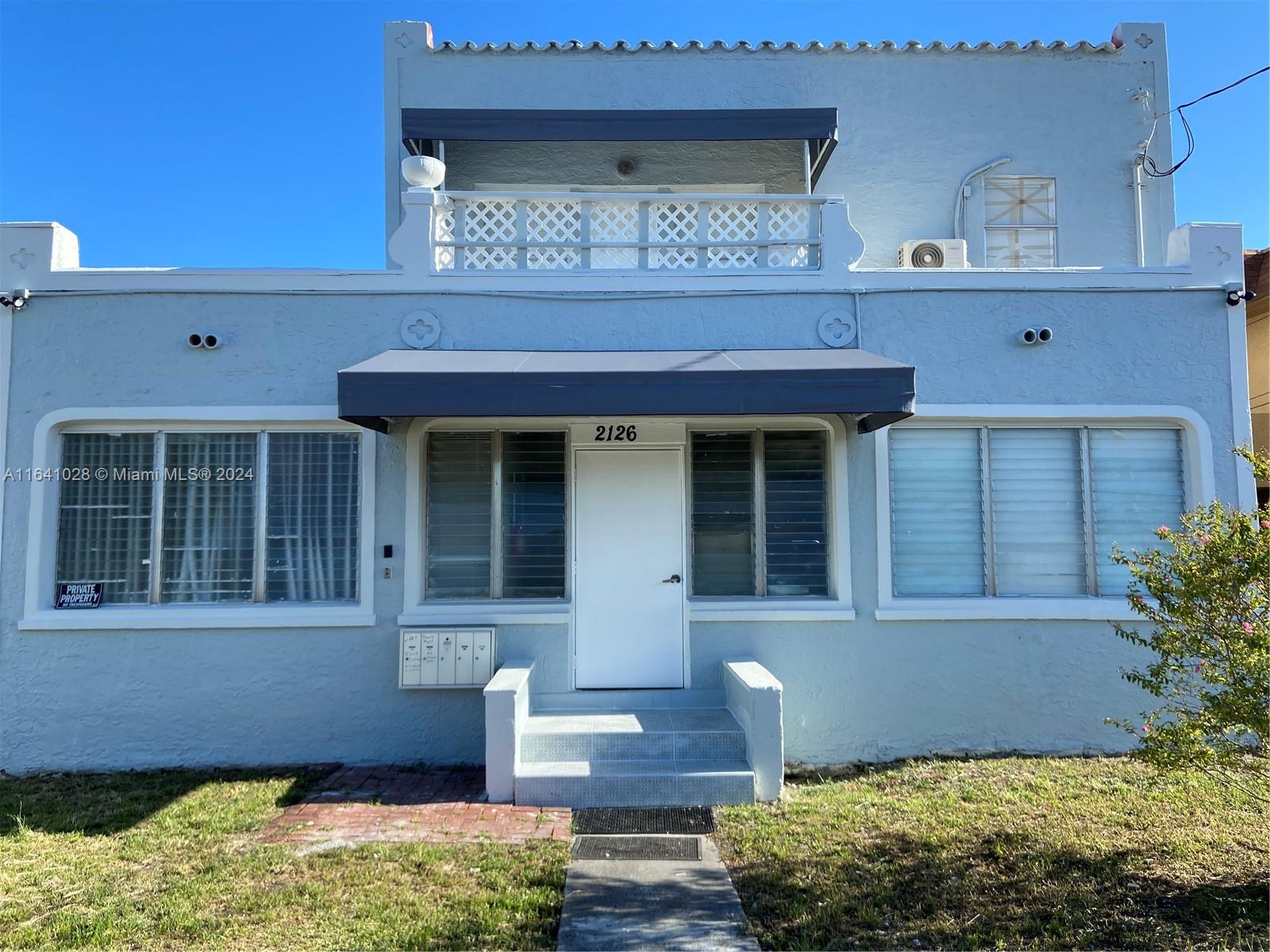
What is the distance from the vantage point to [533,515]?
26.6 ft

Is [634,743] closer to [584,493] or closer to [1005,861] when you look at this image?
[584,493]

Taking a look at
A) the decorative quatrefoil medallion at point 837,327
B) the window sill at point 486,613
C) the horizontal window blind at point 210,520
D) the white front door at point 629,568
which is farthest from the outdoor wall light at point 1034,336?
the horizontal window blind at point 210,520

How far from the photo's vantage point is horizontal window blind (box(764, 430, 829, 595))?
8.09 m

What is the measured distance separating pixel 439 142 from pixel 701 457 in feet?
17.5

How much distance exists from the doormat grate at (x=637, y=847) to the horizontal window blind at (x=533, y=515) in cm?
269

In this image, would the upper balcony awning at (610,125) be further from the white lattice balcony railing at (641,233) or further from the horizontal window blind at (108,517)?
the horizontal window blind at (108,517)

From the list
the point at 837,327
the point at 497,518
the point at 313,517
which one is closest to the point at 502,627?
the point at 497,518

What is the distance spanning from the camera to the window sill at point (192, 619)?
7.53 m

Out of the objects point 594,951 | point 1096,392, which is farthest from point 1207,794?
point 594,951

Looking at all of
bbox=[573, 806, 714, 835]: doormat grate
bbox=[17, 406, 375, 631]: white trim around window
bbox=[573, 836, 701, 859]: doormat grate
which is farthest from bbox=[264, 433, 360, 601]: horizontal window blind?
bbox=[573, 836, 701, 859]: doormat grate

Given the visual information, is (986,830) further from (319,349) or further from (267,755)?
(319,349)

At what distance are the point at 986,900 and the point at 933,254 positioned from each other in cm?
762

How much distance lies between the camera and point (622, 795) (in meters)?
6.54

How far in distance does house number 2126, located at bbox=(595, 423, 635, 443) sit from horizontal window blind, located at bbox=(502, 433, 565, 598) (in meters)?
0.40
